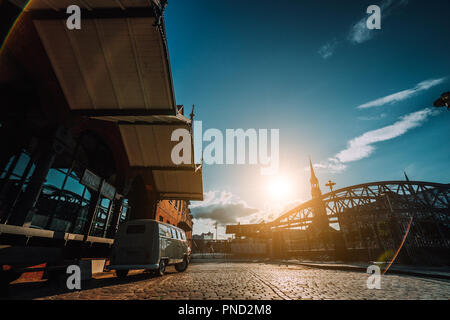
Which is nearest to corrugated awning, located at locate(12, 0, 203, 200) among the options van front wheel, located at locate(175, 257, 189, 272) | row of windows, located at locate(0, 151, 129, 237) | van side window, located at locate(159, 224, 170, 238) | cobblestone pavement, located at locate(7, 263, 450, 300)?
row of windows, located at locate(0, 151, 129, 237)

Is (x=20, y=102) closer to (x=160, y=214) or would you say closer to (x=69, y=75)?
(x=69, y=75)

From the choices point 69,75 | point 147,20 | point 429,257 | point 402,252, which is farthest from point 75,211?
point 429,257

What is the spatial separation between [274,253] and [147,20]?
30.0 meters

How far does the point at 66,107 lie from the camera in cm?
709

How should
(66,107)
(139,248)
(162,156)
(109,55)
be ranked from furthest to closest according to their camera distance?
(162,156)
(66,107)
(139,248)
(109,55)

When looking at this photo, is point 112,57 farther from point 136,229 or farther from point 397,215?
point 397,215

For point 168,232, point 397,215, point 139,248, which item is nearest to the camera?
point 139,248

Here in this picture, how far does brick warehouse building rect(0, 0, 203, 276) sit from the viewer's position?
5.24m

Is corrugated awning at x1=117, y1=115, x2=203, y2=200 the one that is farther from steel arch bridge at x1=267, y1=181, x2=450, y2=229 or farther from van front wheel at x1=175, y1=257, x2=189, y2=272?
steel arch bridge at x1=267, y1=181, x2=450, y2=229

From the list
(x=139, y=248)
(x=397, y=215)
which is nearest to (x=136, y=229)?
(x=139, y=248)

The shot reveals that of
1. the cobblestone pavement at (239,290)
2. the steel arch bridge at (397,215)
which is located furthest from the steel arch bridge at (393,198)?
the cobblestone pavement at (239,290)

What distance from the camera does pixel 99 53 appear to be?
602 centimetres

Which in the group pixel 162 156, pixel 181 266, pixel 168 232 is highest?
pixel 162 156
